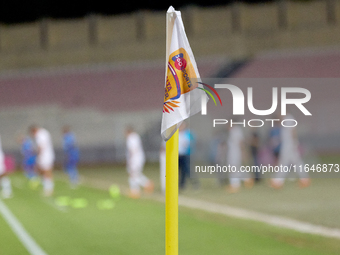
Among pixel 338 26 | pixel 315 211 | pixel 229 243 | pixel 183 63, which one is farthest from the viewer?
pixel 338 26

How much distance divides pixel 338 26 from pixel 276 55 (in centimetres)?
415

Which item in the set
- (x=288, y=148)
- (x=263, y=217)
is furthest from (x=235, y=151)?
(x=263, y=217)

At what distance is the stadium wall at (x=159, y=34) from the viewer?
97.3ft

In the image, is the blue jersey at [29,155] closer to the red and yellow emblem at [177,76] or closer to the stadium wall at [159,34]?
the stadium wall at [159,34]

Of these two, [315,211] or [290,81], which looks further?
[290,81]

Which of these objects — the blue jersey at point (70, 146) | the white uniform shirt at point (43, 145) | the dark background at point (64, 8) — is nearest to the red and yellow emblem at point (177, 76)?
the white uniform shirt at point (43, 145)

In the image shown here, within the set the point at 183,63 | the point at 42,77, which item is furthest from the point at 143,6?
the point at 183,63

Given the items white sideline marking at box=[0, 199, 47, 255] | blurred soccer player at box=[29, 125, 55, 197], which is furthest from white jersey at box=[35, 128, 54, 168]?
white sideline marking at box=[0, 199, 47, 255]

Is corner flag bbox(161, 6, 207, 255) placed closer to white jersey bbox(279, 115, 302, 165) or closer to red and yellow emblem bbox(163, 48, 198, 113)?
red and yellow emblem bbox(163, 48, 198, 113)

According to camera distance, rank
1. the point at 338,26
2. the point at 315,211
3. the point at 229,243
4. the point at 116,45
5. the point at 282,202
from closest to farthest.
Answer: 1. the point at 229,243
2. the point at 315,211
3. the point at 282,202
4. the point at 338,26
5. the point at 116,45

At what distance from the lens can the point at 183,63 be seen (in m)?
3.99

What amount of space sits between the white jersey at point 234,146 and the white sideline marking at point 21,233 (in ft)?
20.6

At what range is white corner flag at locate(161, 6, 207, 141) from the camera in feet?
13.0

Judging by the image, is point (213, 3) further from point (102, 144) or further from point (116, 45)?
point (102, 144)
